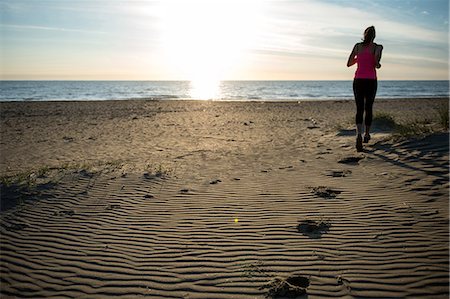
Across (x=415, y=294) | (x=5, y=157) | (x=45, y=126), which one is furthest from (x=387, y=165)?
(x=45, y=126)

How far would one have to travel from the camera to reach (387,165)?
20.6ft

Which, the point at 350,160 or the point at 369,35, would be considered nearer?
the point at 369,35

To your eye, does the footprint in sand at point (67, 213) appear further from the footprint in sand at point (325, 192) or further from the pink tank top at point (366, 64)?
the pink tank top at point (366, 64)

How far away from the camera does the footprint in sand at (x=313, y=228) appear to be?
4.17 m

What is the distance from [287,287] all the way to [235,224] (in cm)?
157

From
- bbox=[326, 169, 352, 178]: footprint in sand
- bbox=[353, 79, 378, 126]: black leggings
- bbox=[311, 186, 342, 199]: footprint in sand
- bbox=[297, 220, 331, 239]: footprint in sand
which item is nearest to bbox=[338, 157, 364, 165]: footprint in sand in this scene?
bbox=[326, 169, 352, 178]: footprint in sand

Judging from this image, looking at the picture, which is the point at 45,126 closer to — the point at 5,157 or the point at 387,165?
the point at 5,157

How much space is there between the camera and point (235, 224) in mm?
4609

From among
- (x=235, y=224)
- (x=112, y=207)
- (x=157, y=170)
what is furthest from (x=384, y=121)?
(x=112, y=207)

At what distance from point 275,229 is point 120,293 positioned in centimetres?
199

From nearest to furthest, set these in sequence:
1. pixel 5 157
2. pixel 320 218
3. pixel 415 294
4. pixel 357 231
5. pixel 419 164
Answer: pixel 415 294, pixel 357 231, pixel 320 218, pixel 419 164, pixel 5 157

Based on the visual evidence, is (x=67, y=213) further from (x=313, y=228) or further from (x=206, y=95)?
(x=206, y=95)

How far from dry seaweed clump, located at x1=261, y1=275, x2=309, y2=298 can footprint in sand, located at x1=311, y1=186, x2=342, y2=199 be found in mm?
2212

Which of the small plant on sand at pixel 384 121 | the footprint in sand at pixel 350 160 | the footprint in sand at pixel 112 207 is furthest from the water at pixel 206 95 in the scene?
the footprint in sand at pixel 112 207
